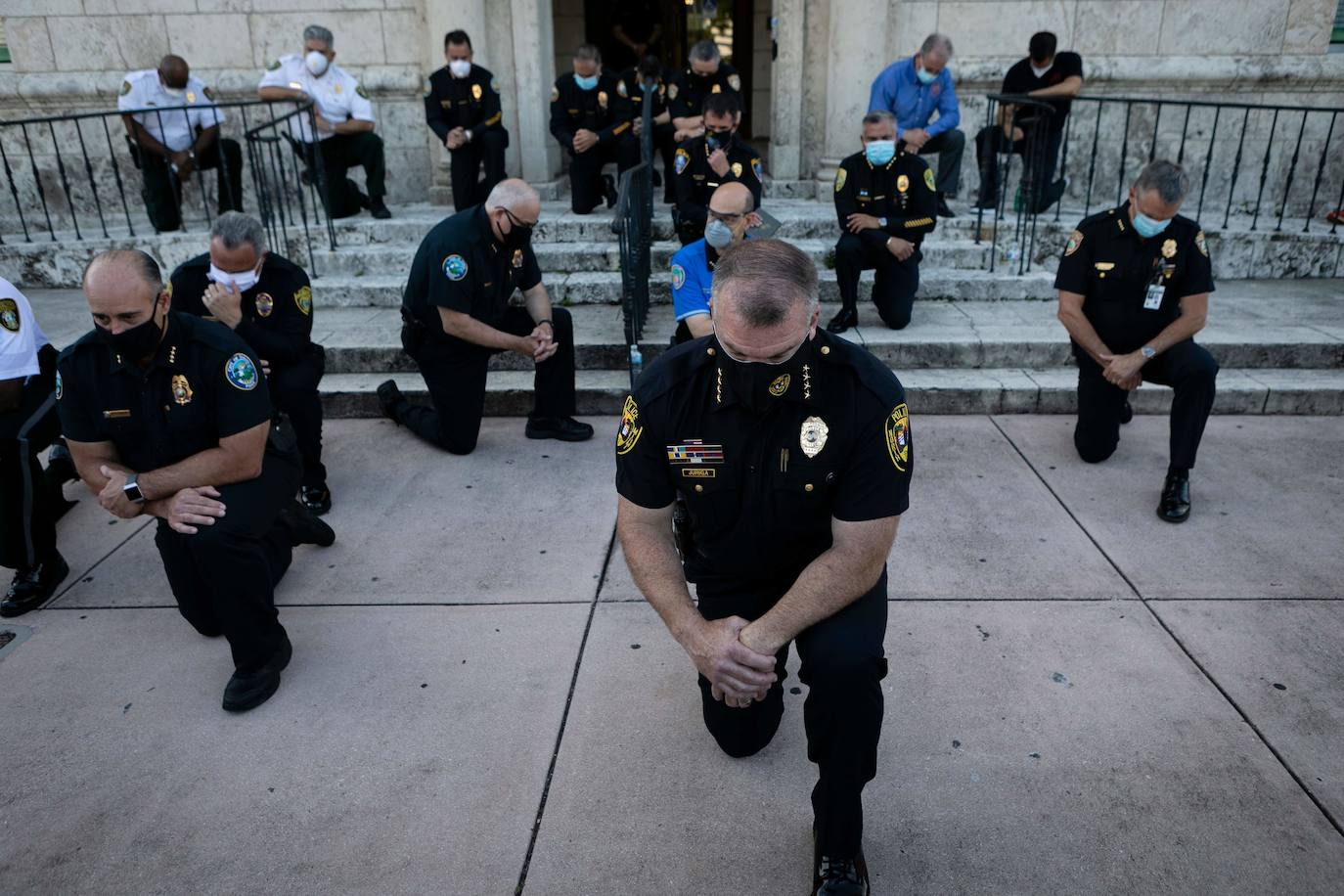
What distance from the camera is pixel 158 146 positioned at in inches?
297

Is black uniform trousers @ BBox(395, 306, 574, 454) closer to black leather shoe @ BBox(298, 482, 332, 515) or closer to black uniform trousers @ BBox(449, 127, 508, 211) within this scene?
black leather shoe @ BBox(298, 482, 332, 515)

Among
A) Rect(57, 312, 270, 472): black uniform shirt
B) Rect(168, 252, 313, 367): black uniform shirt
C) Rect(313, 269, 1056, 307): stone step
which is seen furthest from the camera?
Rect(313, 269, 1056, 307): stone step

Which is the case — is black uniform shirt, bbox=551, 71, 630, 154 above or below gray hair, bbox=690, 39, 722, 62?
below

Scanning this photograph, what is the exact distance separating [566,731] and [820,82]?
6533mm

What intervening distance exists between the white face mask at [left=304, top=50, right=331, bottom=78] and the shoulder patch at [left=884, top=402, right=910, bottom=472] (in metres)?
6.60

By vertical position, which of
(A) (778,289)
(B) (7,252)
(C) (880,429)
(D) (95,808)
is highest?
(A) (778,289)

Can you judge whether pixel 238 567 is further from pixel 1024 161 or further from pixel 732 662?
pixel 1024 161

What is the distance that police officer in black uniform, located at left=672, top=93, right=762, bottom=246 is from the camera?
629 centimetres

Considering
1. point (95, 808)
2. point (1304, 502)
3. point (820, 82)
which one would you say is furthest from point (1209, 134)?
point (95, 808)

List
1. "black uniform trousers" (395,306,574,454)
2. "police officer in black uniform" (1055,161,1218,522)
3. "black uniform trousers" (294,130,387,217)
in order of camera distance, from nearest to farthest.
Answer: "police officer in black uniform" (1055,161,1218,522) < "black uniform trousers" (395,306,574,454) < "black uniform trousers" (294,130,387,217)

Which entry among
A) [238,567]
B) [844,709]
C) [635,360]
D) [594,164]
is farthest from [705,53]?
[844,709]

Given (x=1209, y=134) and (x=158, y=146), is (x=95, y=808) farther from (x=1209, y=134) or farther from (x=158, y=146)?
(x=1209, y=134)

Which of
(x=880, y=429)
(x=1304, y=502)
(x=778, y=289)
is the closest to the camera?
(x=778, y=289)

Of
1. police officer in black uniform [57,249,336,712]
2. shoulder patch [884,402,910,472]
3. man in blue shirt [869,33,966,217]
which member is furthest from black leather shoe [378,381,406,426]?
man in blue shirt [869,33,966,217]
